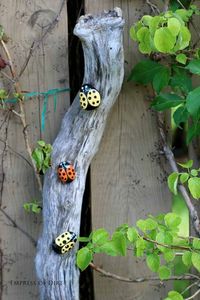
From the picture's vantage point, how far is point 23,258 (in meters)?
2.08

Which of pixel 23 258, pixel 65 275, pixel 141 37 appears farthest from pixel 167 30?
pixel 23 258

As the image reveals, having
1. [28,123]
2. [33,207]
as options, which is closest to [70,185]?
[33,207]

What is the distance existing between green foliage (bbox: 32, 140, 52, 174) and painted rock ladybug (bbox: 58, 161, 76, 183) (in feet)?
0.14

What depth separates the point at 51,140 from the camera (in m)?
2.01

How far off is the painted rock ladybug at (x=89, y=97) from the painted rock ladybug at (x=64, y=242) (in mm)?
376

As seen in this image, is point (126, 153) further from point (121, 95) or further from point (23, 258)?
point (23, 258)

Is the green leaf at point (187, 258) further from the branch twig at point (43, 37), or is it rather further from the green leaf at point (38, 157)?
the branch twig at point (43, 37)

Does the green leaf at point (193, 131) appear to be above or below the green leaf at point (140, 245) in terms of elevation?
above

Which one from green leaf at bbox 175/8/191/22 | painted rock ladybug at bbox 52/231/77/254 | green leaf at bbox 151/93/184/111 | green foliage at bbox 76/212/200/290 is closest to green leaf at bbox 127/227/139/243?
green foliage at bbox 76/212/200/290

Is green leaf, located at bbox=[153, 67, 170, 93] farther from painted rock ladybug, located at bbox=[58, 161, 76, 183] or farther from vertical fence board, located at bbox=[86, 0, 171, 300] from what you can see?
painted rock ladybug, located at bbox=[58, 161, 76, 183]

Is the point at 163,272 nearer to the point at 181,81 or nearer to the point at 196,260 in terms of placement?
the point at 196,260

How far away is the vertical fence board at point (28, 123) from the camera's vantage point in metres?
1.95

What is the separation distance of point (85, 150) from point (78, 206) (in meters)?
0.17

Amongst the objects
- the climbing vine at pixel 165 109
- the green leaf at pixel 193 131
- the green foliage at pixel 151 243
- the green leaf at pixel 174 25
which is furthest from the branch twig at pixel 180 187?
the green leaf at pixel 174 25
